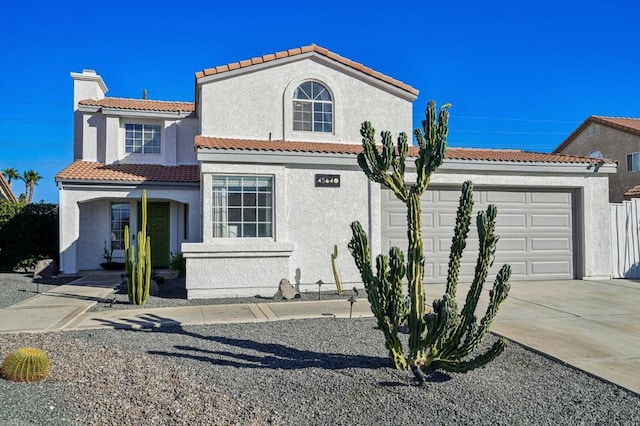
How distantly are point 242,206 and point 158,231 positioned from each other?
747 cm

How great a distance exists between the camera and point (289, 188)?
432 inches

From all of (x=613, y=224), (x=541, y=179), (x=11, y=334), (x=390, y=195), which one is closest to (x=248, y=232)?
(x=390, y=195)

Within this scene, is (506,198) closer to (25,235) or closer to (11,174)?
(25,235)

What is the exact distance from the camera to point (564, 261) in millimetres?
12945

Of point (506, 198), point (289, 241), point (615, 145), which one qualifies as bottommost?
point (289, 241)

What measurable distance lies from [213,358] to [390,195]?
7.12m

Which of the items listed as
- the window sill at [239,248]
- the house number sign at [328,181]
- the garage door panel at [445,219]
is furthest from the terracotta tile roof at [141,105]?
the garage door panel at [445,219]

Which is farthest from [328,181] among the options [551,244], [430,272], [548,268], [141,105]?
[141,105]

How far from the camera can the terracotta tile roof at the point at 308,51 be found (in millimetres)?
12781

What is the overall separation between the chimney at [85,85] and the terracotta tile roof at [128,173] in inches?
117

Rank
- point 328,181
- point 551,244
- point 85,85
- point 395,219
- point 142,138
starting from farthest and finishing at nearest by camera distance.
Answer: point 85,85
point 142,138
point 551,244
point 395,219
point 328,181

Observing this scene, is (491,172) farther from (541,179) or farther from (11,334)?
(11,334)

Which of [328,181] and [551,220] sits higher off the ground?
[328,181]

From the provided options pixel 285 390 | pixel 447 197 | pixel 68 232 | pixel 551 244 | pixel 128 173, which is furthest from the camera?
pixel 128 173
